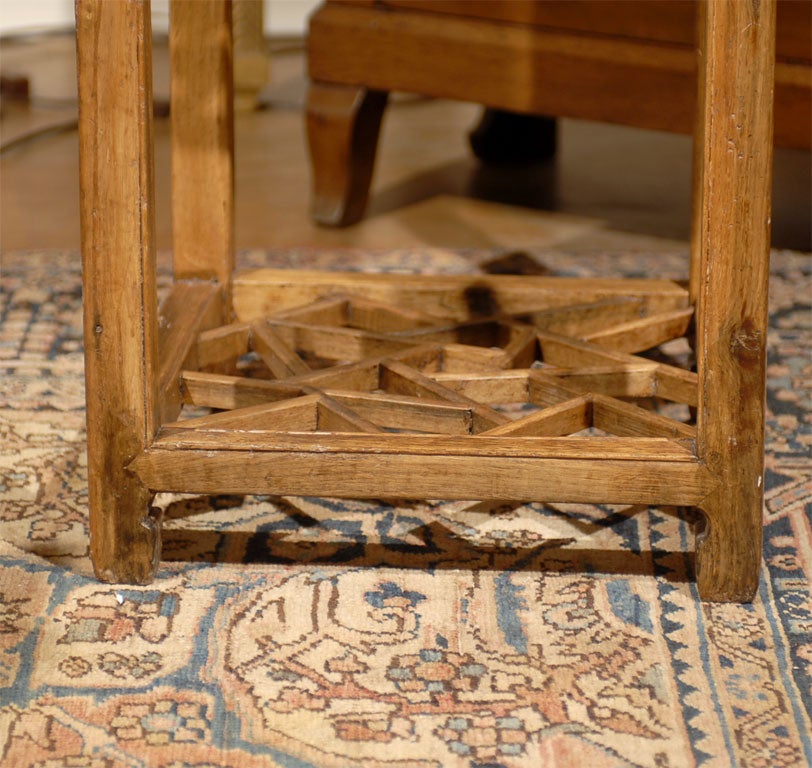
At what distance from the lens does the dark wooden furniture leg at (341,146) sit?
2.59 meters

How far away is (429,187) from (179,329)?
1634 millimetres

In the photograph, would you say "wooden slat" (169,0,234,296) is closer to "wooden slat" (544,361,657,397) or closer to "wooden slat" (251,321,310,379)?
"wooden slat" (251,321,310,379)

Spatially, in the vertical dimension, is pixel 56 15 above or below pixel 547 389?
below

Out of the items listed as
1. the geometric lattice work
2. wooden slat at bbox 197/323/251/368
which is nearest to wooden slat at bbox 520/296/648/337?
the geometric lattice work

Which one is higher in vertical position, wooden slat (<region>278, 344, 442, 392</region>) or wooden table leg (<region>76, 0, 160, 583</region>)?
wooden table leg (<region>76, 0, 160, 583</region>)

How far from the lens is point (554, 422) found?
128cm

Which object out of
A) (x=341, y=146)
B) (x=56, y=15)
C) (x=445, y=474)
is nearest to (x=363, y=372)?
(x=445, y=474)

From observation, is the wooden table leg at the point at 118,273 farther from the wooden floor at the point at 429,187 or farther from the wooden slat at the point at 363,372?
the wooden floor at the point at 429,187

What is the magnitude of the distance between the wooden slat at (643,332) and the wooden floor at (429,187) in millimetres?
920

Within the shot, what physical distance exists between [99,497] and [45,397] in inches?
22.1

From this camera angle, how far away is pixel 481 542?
1297mm

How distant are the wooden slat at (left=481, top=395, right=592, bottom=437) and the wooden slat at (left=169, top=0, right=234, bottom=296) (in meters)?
0.54

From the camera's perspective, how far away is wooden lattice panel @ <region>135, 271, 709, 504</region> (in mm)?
1147

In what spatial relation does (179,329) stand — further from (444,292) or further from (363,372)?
(444,292)
